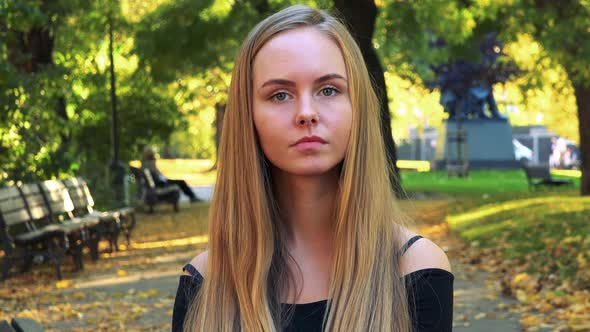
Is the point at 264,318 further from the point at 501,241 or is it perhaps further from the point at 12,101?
the point at 501,241

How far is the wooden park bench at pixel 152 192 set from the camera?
23391 mm

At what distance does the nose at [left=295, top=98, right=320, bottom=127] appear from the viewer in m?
1.84

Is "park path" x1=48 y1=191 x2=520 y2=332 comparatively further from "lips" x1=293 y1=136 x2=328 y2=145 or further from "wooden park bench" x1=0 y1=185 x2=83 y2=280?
"lips" x1=293 y1=136 x2=328 y2=145

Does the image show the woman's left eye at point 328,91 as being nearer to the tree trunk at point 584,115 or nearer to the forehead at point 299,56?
the forehead at point 299,56

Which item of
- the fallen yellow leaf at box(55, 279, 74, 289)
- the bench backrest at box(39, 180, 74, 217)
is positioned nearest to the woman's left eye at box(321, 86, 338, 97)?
the fallen yellow leaf at box(55, 279, 74, 289)

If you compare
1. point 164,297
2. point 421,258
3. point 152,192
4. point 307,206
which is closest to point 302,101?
point 307,206

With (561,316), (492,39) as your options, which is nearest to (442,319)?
(561,316)

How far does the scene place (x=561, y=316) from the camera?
7.57 metres

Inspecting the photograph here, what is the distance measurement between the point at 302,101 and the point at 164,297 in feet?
26.0

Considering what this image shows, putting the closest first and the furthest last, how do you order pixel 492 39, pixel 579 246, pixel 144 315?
pixel 144 315 < pixel 579 246 < pixel 492 39

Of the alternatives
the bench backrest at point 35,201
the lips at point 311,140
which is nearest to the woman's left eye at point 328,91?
the lips at point 311,140

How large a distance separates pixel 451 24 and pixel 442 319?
20.6 meters

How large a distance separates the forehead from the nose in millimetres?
66

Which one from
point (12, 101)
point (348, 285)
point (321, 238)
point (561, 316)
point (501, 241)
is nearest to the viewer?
point (348, 285)
